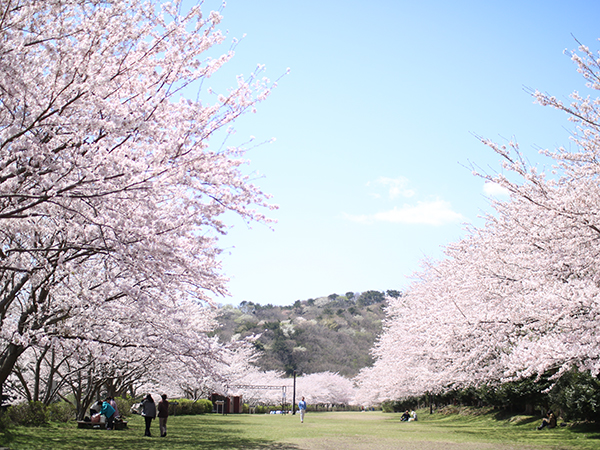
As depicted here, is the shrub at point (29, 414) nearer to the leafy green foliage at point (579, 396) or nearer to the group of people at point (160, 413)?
the group of people at point (160, 413)

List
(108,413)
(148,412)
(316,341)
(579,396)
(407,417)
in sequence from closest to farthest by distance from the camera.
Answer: (579,396) < (148,412) < (108,413) < (407,417) < (316,341)

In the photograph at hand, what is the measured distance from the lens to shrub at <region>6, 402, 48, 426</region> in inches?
611

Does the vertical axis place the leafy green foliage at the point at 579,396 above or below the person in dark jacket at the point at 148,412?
above

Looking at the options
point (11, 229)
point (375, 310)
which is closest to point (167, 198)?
point (11, 229)

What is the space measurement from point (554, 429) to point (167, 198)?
57.6ft

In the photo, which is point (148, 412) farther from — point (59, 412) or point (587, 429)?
point (587, 429)

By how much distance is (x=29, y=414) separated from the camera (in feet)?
51.8

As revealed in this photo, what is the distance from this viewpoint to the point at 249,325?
102500 mm

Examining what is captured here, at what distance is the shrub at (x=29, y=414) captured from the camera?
15532mm

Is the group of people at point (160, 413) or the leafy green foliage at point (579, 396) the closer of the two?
the leafy green foliage at point (579, 396)

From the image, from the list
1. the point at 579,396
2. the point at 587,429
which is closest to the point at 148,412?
the point at 579,396

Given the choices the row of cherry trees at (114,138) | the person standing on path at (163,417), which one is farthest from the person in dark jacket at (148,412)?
the row of cherry trees at (114,138)

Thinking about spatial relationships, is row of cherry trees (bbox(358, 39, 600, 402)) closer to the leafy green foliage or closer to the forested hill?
the leafy green foliage

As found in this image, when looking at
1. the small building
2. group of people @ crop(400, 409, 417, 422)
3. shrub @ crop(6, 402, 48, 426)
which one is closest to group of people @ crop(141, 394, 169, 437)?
shrub @ crop(6, 402, 48, 426)
